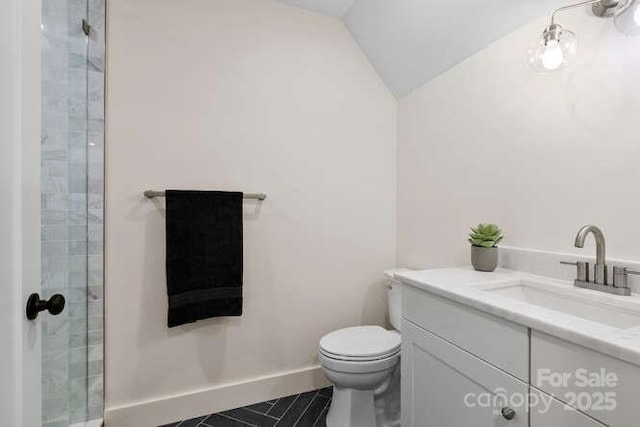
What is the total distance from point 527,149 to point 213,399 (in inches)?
79.3

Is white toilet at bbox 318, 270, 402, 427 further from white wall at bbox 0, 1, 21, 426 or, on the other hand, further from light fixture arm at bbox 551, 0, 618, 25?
light fixture arm at bbox 551, 0, 618, 25

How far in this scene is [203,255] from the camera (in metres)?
1.76

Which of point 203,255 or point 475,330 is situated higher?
point 203,255

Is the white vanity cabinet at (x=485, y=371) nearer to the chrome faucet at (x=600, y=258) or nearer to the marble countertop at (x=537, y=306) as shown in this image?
the marble countertop at (x=537, y=306)

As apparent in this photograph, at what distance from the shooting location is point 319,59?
2.06 m

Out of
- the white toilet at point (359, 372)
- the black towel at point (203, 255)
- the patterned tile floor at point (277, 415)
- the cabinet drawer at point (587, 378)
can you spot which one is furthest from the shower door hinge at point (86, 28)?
the cabinet drawer at point (587, 378)

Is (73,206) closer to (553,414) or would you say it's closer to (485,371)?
(485,371)

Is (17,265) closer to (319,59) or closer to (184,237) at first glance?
(184,237)

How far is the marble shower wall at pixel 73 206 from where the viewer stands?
1.30 meters

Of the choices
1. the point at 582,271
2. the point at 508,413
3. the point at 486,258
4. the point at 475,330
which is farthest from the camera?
the point at 486,258

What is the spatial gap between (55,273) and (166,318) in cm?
57

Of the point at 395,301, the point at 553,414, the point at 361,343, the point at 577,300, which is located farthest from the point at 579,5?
the point at 361,343

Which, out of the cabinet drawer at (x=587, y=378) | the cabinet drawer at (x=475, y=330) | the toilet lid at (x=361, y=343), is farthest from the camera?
the toilet lid at (x=361, y=343)

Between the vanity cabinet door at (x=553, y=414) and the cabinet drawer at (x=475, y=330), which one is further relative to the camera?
the cabinet drawer at (x=475, y=330)
